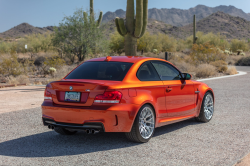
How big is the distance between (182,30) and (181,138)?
9705 centimetres

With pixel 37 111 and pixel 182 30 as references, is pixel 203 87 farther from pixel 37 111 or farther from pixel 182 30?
pixel 182 30

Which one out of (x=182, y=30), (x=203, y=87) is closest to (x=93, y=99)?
(x=203, y=87)

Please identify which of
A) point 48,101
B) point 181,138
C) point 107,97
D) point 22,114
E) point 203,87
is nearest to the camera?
point 107,97

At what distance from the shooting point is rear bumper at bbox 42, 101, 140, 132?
518 cm

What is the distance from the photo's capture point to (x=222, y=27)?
338 feet

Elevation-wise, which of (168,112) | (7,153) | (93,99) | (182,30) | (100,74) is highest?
(182,30)

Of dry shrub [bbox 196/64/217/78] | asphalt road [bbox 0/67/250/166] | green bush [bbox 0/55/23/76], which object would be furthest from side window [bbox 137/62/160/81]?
dry shrub [bbox 196/64/217/78]

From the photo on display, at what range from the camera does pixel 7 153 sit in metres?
5.29

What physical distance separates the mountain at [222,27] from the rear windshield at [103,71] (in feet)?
295

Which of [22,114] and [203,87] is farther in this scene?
[22,114]

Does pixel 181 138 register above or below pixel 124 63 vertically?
below

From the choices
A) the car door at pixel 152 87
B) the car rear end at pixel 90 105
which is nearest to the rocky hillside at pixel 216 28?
the car door at pixel 152 87

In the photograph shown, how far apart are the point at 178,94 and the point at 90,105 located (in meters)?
2.20

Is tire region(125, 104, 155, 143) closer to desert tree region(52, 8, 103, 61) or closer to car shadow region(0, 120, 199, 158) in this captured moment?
car shadow region(0, 120, 199, 158)
